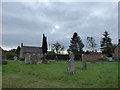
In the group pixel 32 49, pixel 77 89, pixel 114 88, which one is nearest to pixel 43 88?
pixel 77 89

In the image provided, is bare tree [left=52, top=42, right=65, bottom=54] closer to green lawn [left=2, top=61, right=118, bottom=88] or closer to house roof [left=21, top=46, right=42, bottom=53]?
house roof [left=21, top=46, right=42, bottom=53]

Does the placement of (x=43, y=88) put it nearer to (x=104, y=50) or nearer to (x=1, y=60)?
(x=1, y=60)

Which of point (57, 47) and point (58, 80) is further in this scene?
point (57, 47)

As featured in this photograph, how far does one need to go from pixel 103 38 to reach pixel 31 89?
320 feet

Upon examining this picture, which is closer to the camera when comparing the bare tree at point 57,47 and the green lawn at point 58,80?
the green lawn at point 58,80

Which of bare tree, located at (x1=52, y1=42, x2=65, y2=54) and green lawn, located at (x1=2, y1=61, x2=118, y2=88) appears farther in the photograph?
bare tree, located at (x1=52, y1=42, x2=65, y2=54)

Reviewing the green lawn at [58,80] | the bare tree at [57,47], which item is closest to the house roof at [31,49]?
the bare tree at [57,47]

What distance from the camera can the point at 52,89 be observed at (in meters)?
8.61

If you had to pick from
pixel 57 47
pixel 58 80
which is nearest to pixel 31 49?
pixel 57 47

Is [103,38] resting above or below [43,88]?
above

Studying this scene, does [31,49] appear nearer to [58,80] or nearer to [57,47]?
[57,47]

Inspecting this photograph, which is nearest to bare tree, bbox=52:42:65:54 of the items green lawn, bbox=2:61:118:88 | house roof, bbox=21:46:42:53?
house roof, bbox=21:46:42:53

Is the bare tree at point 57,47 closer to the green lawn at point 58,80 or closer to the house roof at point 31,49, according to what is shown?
the house roof at point 31,49

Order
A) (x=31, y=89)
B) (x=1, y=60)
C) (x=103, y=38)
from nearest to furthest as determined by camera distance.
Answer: (x=31, y=89) < (x=1, y=60) < (x=103, y=38)
